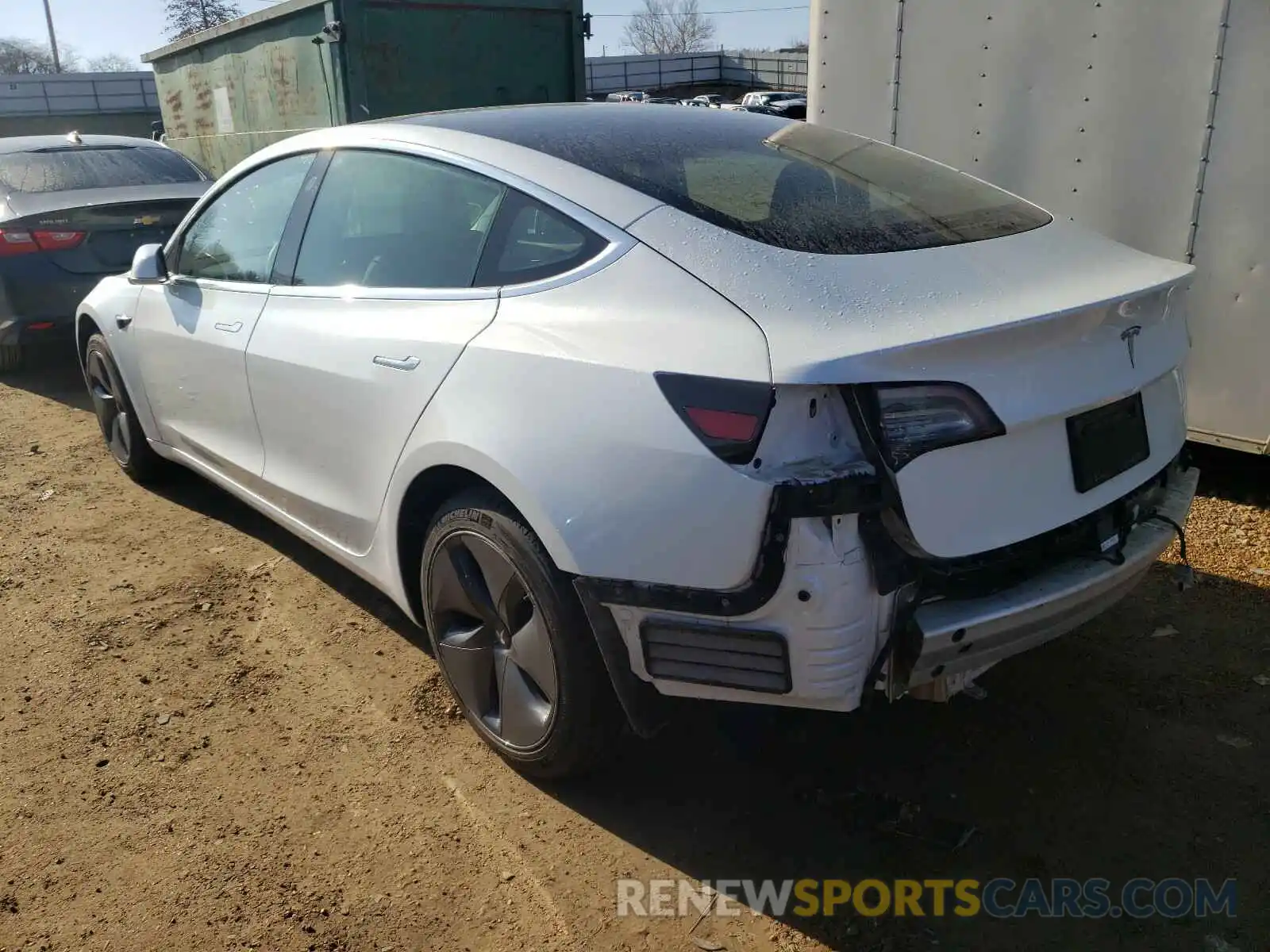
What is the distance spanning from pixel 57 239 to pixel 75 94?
24985 millimetres

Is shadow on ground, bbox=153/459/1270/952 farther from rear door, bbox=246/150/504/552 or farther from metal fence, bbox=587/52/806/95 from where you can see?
metal fence, bbox=587/52/806/95

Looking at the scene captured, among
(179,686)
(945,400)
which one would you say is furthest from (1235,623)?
(179,686)

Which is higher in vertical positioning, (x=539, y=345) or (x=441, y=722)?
(x=539, y=345)

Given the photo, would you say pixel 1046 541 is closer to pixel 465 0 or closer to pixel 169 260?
pixel 169 260

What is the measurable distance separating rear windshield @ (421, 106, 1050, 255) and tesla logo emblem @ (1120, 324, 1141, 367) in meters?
0.41

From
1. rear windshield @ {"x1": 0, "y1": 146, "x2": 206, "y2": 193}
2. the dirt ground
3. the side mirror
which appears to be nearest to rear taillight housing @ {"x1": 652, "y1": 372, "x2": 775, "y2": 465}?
the dirt ground

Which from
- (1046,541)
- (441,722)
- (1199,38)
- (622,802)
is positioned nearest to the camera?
(1046,541)

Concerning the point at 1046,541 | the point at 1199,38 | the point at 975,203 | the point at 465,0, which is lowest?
the point at 1046,541

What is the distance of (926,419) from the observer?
1.98 meters

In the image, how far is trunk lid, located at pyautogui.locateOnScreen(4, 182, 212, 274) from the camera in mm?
6207

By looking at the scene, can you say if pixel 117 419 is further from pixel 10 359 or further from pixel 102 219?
pixel 10 359

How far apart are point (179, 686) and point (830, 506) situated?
2293mm

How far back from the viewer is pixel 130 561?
4078 millimetres

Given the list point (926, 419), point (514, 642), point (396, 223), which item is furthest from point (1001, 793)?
point (396, 223)
